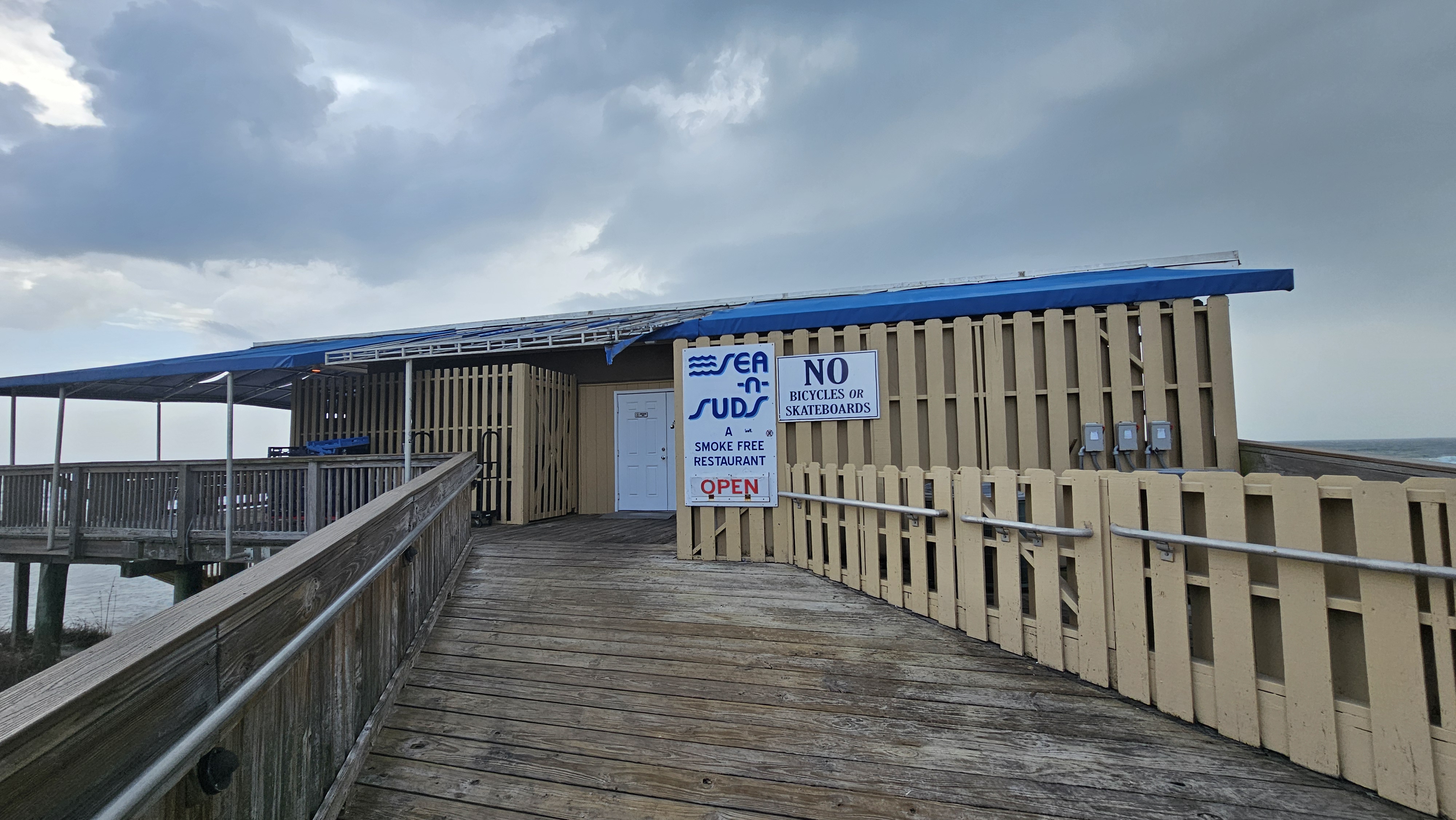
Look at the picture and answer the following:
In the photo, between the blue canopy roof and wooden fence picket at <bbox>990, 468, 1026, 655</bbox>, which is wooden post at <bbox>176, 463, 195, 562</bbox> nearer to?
the blue canopy roof

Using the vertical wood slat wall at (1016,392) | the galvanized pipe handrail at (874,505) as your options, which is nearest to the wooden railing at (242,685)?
the galvanized pipe handrail at (874,505)

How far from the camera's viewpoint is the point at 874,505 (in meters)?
4.46

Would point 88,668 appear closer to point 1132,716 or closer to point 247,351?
point 1132,716

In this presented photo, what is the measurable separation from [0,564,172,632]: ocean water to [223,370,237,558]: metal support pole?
7188 millimetres

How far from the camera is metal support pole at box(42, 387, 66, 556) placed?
30.3 ft

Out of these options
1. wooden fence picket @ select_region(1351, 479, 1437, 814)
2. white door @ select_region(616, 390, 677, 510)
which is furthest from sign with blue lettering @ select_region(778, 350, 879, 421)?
white door @ select_region(616, 390, 677, 510)

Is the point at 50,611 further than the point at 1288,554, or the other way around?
the point at 50,611

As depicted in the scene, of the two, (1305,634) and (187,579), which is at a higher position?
(1305,634)

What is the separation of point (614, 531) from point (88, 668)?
659 centimetres

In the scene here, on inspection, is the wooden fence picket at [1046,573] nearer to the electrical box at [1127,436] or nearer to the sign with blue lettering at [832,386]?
the sign with blue lettering at [832,386]

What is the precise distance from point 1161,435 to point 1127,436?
0.29 m

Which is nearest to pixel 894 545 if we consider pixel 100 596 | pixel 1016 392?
pixel 1016 392

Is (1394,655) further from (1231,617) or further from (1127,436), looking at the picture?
(1127,436)

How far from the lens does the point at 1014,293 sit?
6.20 m
